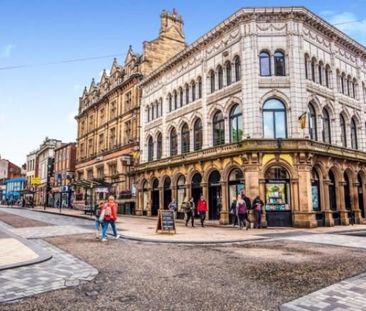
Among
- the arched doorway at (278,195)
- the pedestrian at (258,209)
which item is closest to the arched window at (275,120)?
the arched doorway at (278,195)

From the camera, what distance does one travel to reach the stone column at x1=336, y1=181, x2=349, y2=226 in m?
22.4

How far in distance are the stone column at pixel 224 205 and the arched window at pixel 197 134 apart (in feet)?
15.3

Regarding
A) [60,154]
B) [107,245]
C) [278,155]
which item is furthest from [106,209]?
[60,154]

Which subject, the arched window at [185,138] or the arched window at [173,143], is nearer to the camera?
the arched window at [185,138]

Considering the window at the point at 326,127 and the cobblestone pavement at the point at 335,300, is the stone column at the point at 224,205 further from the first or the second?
the cobblestone pavement at the point at 335,300

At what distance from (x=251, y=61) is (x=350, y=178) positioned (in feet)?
37.2

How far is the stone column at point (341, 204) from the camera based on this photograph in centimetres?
2238

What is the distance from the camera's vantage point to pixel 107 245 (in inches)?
468

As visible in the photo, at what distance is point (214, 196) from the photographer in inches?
961

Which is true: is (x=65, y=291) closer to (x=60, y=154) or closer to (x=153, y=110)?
(x=153, y=110)

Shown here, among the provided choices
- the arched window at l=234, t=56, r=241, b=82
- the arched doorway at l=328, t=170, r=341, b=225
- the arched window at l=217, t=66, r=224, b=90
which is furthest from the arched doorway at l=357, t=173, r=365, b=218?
the arched window at l=217, t=66, r=224, b=90

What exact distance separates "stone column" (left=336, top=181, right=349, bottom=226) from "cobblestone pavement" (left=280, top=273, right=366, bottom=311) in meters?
17.7

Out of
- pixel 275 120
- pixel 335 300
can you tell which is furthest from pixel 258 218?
pixel 335 300

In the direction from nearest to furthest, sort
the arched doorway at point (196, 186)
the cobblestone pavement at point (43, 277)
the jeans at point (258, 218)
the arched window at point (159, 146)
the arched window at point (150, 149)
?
the cobblestone pavement at point (43, 277) → the jeans at point (258, 218) → the arched doorway at point (196, 186) → the arched window at point (159, 146) → the arched window at point (150, 149)
